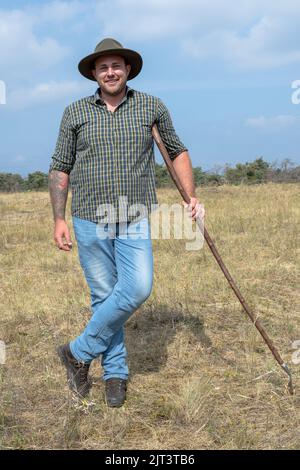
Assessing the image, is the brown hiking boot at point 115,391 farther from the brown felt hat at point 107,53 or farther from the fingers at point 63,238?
the brown felt hat at point 107,53

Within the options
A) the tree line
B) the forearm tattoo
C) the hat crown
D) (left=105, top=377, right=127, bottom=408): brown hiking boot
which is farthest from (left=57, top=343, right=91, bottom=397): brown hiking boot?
the tree line

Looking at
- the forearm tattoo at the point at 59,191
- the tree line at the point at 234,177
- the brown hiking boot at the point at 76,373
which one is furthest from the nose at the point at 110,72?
the tree line at the point at 234,177

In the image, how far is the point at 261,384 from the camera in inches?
159

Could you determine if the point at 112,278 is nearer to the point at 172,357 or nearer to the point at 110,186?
the point at 110,186

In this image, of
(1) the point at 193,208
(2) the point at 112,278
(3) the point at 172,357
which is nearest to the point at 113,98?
(1) the point at 193,208

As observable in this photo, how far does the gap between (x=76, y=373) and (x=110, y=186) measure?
127cm

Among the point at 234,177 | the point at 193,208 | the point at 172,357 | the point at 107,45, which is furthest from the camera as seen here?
the point at 234,177

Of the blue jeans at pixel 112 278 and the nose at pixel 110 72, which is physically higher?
the nose at pixel 110 72

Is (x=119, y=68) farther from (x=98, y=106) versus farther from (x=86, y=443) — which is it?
(x=86, y=443)

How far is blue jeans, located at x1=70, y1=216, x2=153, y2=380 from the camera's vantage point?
12.0ft

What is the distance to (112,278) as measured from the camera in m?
3.87

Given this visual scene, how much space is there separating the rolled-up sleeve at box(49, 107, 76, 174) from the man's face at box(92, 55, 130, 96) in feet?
0.98

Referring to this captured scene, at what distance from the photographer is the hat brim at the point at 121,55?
3.63 m

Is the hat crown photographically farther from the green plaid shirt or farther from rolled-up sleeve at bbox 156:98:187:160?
rolled-up sleeve at bbox 156:98:187:160
